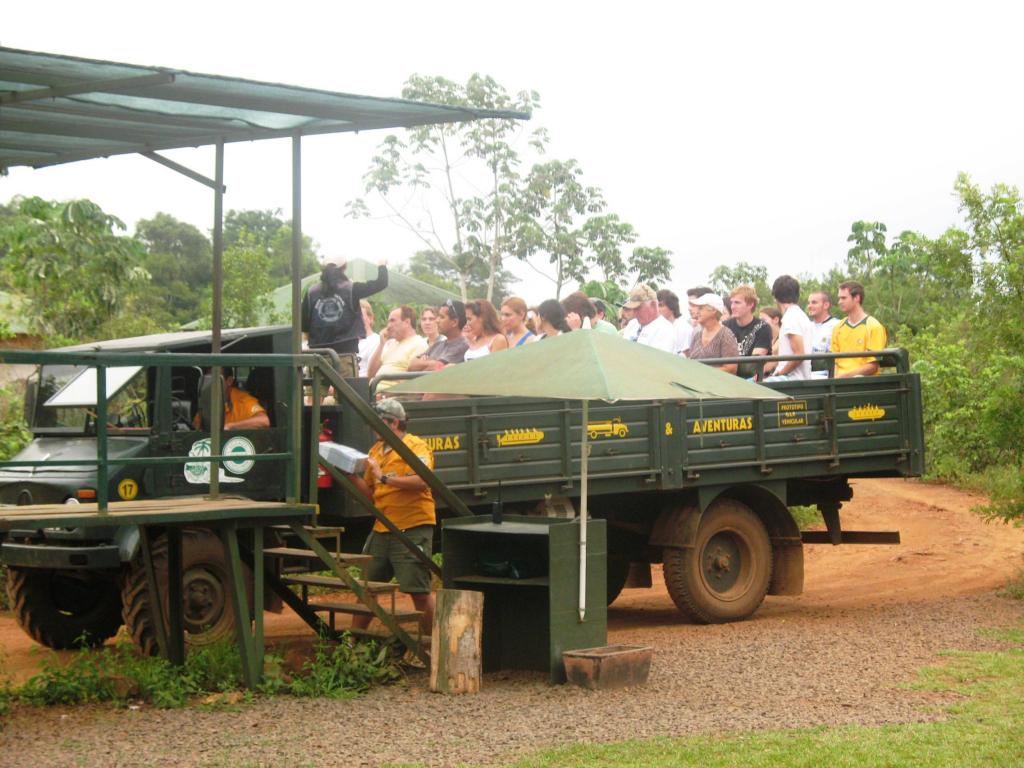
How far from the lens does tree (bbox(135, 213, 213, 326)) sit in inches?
1902

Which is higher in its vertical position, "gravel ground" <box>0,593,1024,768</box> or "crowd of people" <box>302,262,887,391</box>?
"crowd of people" <box>302,262,887,391</box>

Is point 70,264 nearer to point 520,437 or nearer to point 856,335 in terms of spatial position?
point 856,335

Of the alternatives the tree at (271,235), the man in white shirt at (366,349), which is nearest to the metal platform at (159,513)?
the man in white shirt at (366,349)

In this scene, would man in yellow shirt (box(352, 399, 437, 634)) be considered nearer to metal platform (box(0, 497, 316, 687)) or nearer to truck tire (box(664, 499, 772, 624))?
metal platform (box(0, 497, 316, 687))

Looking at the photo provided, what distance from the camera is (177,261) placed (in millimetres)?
52094

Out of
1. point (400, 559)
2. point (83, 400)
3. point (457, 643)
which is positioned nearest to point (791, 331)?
point (400, 559)

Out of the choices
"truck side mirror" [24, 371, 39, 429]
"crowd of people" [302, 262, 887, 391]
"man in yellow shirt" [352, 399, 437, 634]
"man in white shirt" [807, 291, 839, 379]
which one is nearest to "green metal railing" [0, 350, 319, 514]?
"man in yellow shirt" [352, 399, 437, 634]

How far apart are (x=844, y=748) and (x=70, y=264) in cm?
1621

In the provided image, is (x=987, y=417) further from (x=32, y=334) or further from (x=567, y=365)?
(x=32, y=334)

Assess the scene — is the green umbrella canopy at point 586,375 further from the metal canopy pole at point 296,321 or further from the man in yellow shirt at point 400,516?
the metal canopy pole at point 296,321

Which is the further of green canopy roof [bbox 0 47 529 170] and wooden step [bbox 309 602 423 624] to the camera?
wooden step [bbox 309 602 423 624]

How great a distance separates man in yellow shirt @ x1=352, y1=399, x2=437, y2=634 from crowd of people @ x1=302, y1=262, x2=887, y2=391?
144cm

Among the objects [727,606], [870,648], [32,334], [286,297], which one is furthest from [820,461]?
[286,297]

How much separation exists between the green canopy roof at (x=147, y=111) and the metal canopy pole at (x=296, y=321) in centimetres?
21
